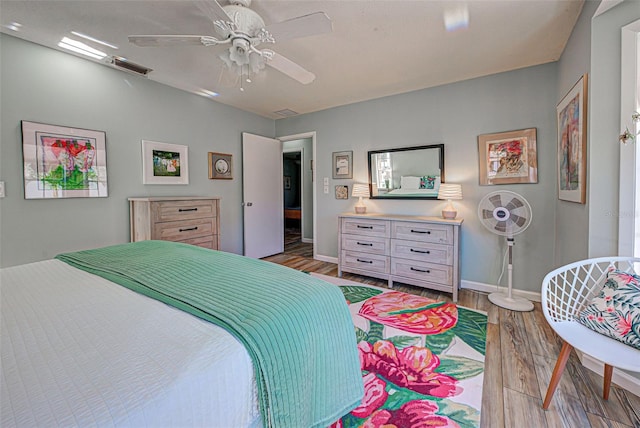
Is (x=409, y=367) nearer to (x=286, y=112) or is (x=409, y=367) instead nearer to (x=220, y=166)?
(x=220, y=166)

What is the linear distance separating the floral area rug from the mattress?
85cm

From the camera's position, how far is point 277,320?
919 mm

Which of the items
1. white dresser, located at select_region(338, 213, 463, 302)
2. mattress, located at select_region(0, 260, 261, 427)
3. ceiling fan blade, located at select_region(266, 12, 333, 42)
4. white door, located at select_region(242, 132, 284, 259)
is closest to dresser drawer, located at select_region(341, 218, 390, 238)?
white dresser, located at select_region(338, 213, 463, 302)

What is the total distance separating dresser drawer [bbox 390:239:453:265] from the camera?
2.76 metres

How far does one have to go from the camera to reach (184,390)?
0.65 meters

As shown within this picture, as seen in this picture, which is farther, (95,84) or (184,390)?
(95,84)

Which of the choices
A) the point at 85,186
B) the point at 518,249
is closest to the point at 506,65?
the point at 518,249

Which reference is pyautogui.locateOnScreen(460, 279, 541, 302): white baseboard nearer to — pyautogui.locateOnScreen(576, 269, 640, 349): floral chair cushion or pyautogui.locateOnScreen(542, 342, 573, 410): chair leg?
pyautogui.locateOnScreen(576, 269, 640, 349): floral chair cushion

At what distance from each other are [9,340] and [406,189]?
337 centimetres

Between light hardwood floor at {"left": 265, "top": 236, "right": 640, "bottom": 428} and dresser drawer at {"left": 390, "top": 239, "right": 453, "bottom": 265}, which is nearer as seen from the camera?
light hardwood floor at {"left": 265, "top": 236, "right": 640, "bottom": 428}

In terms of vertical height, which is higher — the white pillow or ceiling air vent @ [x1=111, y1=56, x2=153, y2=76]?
ceiling air vent @ [x1=111, y1=56, x2=153, y2=76]

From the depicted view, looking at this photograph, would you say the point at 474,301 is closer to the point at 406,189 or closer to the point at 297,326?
the point at 406,189

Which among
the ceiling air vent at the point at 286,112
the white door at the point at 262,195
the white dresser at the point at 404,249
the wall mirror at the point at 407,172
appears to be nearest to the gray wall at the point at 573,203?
the white dresser at the point at 404,249

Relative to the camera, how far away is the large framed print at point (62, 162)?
226 centimetres
